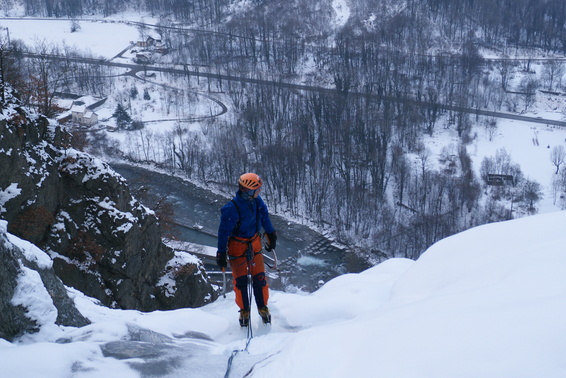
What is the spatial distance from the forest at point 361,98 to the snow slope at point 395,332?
8495 mm

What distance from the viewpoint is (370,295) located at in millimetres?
5797

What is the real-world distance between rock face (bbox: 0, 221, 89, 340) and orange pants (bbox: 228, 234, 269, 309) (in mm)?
1443

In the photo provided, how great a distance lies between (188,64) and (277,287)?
107 feet

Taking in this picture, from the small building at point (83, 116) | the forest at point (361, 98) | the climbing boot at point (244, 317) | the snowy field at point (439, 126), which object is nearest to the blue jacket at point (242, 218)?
the climbing boot at point (244, 317)

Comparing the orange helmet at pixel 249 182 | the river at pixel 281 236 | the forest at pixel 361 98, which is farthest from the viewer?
the forest at pixel 361 98

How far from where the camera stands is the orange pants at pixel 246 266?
4.98 metres

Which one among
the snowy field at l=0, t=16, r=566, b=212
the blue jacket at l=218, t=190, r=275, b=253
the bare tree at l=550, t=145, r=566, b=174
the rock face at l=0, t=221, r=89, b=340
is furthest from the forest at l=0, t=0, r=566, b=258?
the blue jacket at l=218, t=190, r=275, b=253

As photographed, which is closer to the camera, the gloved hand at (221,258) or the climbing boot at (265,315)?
the gloved hand at (221,258)

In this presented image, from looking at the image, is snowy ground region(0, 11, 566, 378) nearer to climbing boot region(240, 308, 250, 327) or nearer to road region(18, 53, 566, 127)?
climbing boot region(240, 308, 250, 327)

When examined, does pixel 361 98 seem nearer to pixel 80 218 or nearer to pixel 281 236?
pixel 281 236

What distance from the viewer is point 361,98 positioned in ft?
127

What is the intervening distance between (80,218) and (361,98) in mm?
31795

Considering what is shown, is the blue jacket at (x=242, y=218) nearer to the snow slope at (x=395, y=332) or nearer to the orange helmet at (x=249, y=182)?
the orange helmet at (x=249, y=182)

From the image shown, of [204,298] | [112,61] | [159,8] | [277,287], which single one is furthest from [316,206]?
[159,8]
